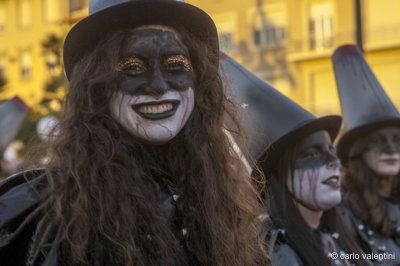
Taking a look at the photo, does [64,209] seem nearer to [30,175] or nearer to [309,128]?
[30,175]

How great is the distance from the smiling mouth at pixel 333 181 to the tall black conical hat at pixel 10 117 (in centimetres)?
254

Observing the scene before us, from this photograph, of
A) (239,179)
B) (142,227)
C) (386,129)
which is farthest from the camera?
(386,129)

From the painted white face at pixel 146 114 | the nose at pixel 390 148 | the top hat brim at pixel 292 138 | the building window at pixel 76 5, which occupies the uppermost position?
the building window at pixel 76 5

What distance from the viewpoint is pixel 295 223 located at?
3676 millimetres

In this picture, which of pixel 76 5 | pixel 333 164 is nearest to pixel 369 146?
pixel 333 164

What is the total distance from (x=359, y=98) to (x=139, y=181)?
260 centimetres

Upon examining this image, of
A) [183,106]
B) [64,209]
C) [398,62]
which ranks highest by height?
[183,106]

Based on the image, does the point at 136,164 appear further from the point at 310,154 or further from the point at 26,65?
the point at 26,65

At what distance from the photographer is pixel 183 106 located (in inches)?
102

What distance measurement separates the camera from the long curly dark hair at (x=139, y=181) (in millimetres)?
2305

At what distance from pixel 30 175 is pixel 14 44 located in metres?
33.8

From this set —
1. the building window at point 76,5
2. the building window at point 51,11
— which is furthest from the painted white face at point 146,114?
the building window at point 51,11

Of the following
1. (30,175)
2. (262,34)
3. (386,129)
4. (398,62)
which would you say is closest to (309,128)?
(386,129)

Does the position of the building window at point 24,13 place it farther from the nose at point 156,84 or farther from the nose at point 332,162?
the nose at point 156,84
